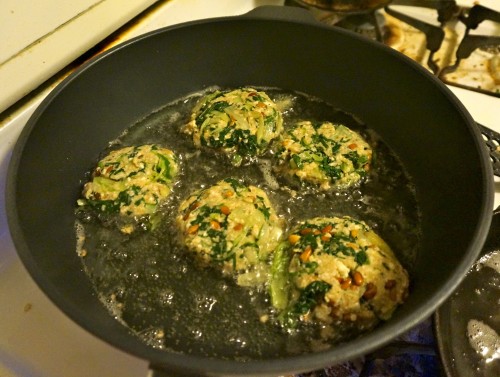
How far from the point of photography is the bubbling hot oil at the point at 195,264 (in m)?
1.20

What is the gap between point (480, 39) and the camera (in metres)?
1.88

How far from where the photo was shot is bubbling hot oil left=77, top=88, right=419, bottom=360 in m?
1.20

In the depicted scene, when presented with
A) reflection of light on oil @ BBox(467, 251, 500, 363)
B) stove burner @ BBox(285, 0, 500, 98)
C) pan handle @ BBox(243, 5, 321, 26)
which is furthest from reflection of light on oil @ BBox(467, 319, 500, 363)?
pan handle @ BBox(243, 5, 321, 26)

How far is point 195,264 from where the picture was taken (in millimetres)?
1340

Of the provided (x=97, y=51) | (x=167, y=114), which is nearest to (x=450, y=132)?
(x=167, y=114)

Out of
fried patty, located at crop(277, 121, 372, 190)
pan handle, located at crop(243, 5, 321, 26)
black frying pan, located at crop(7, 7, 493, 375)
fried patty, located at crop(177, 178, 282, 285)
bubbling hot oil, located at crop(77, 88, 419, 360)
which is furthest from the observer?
pan handle, located at crop(243, 5, 321, 26)

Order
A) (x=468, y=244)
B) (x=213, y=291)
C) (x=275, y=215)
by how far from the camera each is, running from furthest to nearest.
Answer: (x=275, y=215) → (x=213, y=291) → (x=468, y=244)

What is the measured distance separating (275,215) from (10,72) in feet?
2.79

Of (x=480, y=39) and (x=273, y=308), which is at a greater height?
(x=480, y=39)

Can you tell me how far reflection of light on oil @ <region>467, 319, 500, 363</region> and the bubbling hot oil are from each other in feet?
0.81

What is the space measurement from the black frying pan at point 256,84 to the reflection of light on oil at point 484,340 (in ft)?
0.70

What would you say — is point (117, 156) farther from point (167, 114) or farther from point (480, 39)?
point (480, 39)

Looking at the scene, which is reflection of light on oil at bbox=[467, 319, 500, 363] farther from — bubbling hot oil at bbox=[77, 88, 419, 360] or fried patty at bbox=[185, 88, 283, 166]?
fried patty at bbox=[185, 88, 283, 166]

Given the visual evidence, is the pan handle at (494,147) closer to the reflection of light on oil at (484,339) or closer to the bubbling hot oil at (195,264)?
the bubbling hot oil at (195,264)
